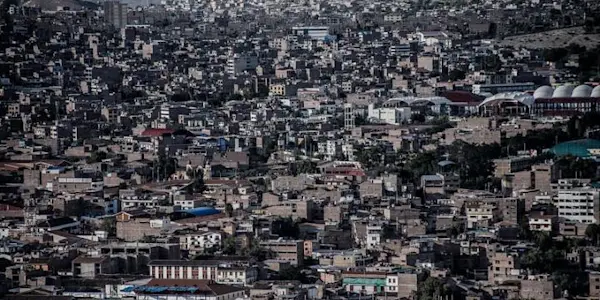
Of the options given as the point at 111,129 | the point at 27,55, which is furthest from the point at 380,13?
the point at 111,129

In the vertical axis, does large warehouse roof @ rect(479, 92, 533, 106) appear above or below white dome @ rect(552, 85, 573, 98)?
below

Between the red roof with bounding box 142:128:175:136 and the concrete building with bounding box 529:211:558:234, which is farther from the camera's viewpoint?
the red roof with bounding box 142:128:175:136

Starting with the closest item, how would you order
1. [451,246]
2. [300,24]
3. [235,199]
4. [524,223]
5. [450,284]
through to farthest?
[450,284] < [451,246] < [524,223] < [235,199] < [300,24]

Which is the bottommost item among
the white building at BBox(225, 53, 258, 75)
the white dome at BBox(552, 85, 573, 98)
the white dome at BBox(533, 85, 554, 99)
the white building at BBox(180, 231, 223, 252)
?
the white building at BBox(225, 53, 258, 75)

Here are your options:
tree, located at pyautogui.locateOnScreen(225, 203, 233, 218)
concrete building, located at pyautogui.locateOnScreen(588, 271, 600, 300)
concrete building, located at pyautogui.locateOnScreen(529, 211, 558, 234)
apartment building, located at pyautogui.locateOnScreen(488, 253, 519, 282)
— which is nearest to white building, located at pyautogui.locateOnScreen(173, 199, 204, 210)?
tree, located at pyautogui.locateOnScreen(225, 203, 233, 218)

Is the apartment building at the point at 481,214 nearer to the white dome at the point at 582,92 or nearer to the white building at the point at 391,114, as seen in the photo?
the white building at the point at 391,114

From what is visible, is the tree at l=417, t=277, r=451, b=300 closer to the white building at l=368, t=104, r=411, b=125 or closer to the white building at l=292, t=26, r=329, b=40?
the white building at l=368, t=104, r=411, b=125

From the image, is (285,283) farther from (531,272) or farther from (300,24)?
(300,24)
